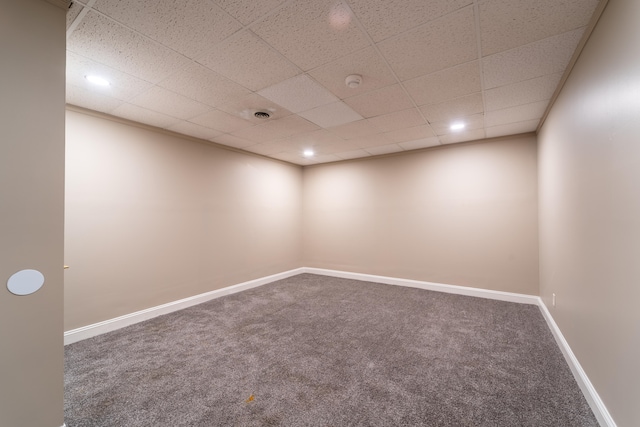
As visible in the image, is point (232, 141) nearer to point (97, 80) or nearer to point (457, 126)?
point (97, 80)

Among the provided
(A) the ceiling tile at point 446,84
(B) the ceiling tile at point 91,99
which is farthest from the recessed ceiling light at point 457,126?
(B) the ceiling tile at point 91,99

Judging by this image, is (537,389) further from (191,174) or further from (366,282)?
(191,174)

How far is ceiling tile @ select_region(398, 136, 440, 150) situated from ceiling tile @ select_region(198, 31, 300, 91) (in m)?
2.63

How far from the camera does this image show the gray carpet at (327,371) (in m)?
1.65

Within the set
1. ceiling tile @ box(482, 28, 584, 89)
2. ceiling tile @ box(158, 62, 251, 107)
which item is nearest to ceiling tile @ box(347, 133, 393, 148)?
ceiling tile @ box(482, 28, 584, 89)

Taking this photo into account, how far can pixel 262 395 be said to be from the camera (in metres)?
1.84

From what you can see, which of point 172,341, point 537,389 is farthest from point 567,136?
point 172,341

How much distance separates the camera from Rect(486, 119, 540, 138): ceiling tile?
3.36 m

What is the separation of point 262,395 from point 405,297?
2823 millimetres

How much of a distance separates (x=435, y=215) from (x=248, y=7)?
4.01m

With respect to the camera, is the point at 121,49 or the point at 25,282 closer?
the point at 25,282

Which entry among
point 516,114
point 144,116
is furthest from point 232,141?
point 516,114

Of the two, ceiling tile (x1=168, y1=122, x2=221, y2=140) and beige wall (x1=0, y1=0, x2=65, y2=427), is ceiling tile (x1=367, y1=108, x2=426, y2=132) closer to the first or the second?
ceiling tile (x1=168, y1=122, x2=221, y2=140)

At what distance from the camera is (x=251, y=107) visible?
A: 9.26 ft
